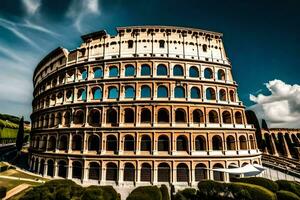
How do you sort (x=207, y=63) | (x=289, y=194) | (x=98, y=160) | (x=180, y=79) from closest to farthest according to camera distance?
(x=289, y=194) < (x=98, y=160) < (x=180, y=79) < (x=207, y=63)

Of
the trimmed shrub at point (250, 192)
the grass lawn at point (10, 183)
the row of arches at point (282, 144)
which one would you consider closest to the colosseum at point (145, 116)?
the grass lawn at point (10, 183)

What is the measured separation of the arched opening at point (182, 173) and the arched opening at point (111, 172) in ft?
26.5

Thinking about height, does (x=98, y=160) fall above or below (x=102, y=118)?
below

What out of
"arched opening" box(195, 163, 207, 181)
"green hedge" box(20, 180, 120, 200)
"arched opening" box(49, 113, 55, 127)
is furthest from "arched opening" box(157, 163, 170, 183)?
"arched opening" box(49, 113, 55, 127)

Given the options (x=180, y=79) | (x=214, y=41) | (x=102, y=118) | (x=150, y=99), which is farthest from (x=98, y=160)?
(x=214, y=41)

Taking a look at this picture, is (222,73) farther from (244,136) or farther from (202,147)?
(202,147)

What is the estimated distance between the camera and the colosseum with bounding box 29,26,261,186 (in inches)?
976

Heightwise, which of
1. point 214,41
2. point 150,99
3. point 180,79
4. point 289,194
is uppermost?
point 214,41

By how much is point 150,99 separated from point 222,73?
13.1 metres

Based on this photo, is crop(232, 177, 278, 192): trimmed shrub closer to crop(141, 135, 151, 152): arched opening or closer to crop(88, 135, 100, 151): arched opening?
crop(141, 135, 151, 152): arched opening

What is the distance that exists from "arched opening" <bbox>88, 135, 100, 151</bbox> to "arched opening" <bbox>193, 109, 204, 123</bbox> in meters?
14.0

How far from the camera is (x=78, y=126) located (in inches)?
1073

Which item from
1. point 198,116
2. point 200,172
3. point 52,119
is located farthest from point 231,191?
point 52,119

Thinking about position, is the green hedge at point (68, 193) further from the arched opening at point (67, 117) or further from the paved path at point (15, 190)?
the arched opening at point (67, 117)
